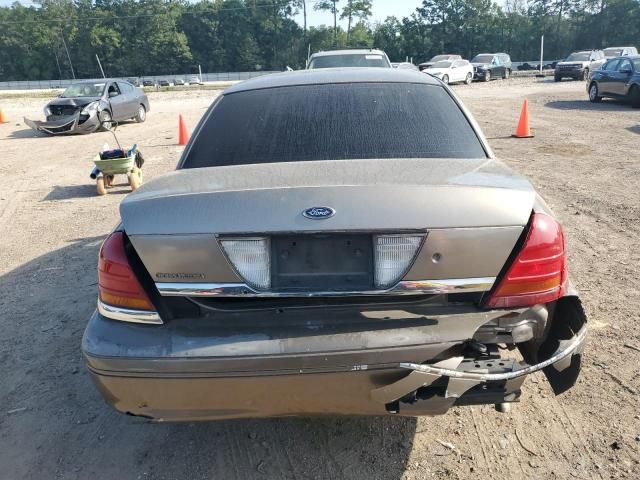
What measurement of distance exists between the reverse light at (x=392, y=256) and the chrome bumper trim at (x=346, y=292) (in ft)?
0.13

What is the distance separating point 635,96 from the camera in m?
15.7

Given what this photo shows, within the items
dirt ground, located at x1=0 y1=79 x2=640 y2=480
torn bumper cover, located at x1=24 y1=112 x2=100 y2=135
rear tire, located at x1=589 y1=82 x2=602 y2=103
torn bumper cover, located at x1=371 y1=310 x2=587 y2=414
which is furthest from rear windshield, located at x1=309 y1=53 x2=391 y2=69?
rear tire, located at x1=589 y1=82 x2=602 y2=103

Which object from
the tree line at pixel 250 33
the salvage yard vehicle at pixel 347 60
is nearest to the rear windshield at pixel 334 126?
the salvage yard vehicle at pixel 347 60

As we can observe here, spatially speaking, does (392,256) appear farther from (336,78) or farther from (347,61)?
(347,61)

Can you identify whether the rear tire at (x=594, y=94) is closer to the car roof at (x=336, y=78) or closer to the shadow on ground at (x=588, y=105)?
the shadow on ground at (x=588, y=105)

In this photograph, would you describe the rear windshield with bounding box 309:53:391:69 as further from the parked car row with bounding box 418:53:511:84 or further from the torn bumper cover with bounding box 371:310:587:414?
the parked car row with bounding box 418:53:511:84

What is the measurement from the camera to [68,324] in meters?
3.84

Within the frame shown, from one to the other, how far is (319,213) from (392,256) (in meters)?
0.33

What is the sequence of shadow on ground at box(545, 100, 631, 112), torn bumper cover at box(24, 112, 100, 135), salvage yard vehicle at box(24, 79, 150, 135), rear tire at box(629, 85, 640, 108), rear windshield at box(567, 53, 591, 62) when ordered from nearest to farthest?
torn bumper cover at box(24, 112, 100, 135), salvage yard vehicle at box(24, 79, 150, 135), rear tire at box(629, 85, 640, 108), shadow on ground at box(545, 100, 631, 112), rear windshield at box(567, 53, 591, 62)

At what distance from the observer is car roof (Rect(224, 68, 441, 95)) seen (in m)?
3.09

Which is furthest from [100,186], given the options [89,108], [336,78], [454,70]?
[454,70]

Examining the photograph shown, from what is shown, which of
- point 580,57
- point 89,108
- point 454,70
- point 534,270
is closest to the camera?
point 534,270

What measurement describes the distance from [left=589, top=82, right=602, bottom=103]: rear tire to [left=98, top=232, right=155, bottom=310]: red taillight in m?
19.2

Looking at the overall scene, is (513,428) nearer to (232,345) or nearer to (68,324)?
(232,345)
